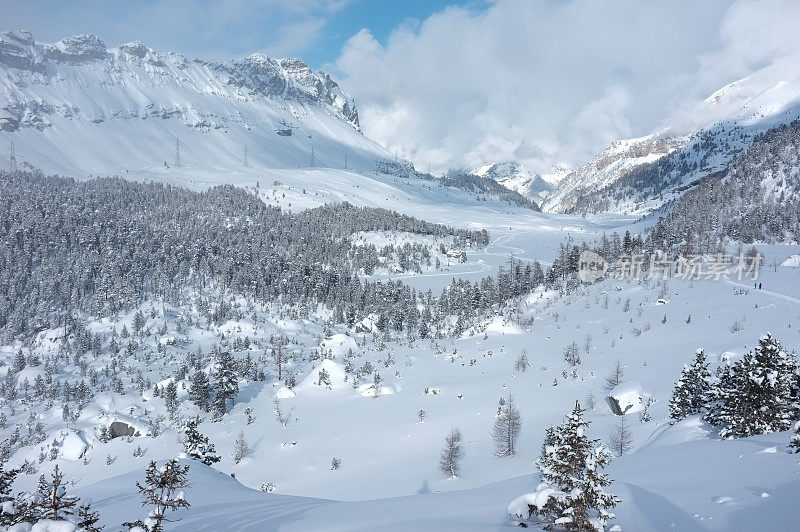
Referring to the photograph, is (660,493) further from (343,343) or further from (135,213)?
(135,213)

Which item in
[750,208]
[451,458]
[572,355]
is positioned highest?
[750,208]

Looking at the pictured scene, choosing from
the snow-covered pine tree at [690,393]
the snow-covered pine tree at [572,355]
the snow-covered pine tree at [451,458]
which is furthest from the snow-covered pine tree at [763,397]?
the snow-covered pine tree at [572,355]

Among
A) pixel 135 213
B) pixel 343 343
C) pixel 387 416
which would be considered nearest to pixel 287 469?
pixel 387 416

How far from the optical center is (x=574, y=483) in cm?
1093

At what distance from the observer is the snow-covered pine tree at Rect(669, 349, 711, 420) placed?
32875 mm

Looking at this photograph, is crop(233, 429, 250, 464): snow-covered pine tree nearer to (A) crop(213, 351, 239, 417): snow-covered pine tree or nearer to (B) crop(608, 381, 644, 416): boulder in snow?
(A) crop(213, 351, 239, 417): snow-covered pine tree

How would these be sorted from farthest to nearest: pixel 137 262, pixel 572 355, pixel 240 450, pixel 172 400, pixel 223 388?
pixel 137 262, pixel 172 400, pixel 223 388, pixel 572 355, pixel 240 450

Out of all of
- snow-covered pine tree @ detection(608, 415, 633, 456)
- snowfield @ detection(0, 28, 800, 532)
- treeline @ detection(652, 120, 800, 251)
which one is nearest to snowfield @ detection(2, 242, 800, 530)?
snowfield @ detection(0, 28, 800, 532)

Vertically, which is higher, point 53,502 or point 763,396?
point 53,502

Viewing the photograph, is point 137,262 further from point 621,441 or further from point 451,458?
point 621,441

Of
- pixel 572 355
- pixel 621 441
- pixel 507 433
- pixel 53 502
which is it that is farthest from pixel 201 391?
pixel 53 502

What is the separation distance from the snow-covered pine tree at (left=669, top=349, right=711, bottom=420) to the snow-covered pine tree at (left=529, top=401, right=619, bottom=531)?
2715 cm

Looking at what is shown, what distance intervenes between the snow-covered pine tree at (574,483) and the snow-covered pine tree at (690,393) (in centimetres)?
Answer: 2715

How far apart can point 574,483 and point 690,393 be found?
1164 inches
